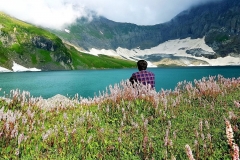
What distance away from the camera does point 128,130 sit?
7000mm

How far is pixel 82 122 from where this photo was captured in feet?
24.1

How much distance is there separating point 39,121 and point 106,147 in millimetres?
2702

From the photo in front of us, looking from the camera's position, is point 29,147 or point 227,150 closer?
point 227,150

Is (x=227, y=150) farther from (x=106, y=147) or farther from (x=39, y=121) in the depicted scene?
(x=39, y=121)

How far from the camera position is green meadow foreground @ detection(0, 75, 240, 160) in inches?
226

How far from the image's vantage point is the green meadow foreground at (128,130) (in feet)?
18.9

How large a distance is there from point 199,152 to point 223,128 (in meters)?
1.67

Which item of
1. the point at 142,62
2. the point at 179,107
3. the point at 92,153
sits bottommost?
the point at 92,153

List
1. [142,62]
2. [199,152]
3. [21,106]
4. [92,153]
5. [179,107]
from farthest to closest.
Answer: [142,62] → [21,106] → [179,107] → [92,153] → [199,152]

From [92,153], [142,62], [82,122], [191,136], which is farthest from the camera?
[142,62]

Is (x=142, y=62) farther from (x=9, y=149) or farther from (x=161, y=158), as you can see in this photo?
(x=9, y=149)

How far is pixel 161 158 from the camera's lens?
5.57 meters

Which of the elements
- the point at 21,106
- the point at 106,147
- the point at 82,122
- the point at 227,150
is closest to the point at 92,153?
the point at 106,147

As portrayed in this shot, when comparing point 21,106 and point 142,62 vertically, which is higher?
point 142,62
